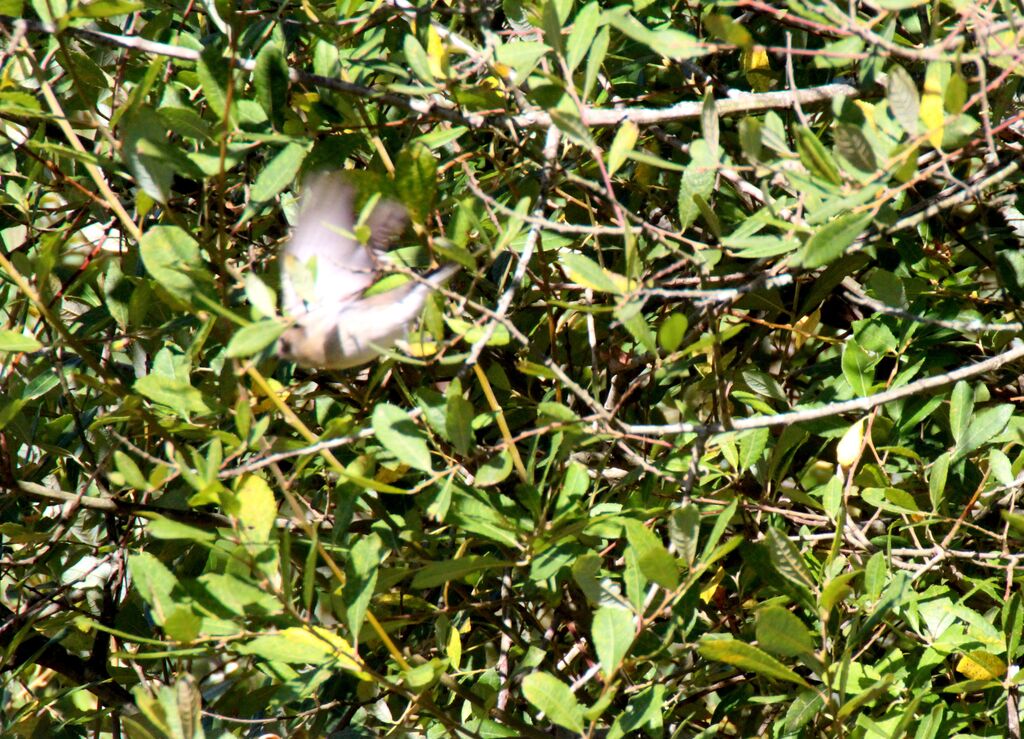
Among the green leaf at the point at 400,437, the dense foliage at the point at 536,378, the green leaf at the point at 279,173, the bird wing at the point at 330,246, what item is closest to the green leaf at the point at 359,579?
the dense foliage at the point at 536,378

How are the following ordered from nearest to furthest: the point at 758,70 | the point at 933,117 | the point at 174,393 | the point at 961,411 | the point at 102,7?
1. the point at 933,117
2. the point at 102,7
3. the point at 174,393
4. the point at 961,411
5. the point at 758,70

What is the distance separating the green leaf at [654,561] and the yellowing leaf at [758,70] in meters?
0.66

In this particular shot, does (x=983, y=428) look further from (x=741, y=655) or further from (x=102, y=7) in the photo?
(x=102, y=7)

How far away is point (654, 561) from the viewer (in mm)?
952

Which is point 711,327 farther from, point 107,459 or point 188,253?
point 107,459

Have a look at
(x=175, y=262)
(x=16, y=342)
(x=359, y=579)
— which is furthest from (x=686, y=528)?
(x=16, y=342)

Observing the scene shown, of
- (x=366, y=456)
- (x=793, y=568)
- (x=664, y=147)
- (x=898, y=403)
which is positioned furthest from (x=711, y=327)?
(x=664, y=147)

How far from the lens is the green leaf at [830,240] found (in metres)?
0.83

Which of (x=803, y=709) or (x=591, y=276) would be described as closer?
(x=591, y=276)

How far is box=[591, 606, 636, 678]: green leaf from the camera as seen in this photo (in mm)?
964

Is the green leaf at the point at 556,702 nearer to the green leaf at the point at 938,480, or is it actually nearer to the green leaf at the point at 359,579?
the green leaf at the point at 359,579

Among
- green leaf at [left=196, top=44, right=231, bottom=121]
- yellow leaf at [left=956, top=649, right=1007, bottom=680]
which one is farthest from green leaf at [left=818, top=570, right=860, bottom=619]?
green leaf at [left=196, top=44, right=231, bottom=121]

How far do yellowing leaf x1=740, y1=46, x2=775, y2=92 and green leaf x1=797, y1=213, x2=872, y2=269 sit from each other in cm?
60

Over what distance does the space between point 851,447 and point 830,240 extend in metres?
0.45
